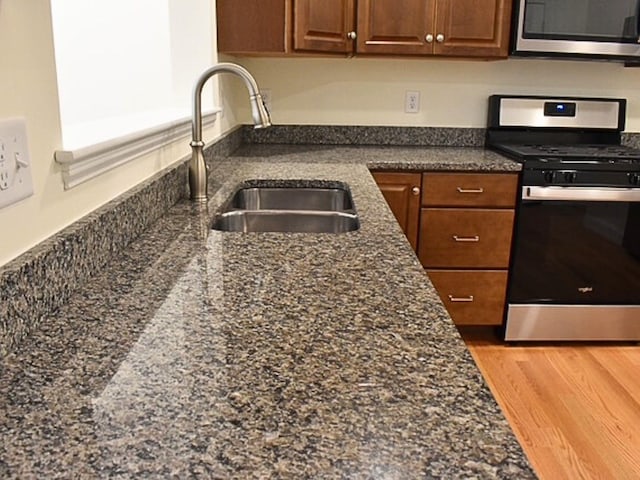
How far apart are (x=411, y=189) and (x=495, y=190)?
35 cm

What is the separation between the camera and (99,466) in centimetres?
51

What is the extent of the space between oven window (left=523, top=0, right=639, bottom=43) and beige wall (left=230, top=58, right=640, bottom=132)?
0.40 metres

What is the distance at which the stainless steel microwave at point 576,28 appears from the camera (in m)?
2.46

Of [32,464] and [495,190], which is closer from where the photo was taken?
[32,464]

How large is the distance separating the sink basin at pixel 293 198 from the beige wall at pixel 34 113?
0.96 metres

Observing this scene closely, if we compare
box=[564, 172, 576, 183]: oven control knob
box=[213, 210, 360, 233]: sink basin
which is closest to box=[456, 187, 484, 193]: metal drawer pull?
box=[564, 172, 576, 183]: oven control knob

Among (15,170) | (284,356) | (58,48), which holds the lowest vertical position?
(284,356)

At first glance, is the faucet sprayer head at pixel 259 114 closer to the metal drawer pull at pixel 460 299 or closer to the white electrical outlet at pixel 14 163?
the white electrical outlet at pixel 14 163

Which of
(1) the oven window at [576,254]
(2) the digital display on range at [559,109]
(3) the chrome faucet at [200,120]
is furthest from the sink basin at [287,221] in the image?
(2) the digital display on range at [559,109]

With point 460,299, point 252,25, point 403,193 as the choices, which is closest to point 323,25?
point 252,25

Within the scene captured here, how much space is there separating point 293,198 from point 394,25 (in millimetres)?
1017

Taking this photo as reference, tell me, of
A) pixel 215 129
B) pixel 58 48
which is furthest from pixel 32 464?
pixel 215 129

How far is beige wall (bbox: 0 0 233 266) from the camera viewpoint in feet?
2.50

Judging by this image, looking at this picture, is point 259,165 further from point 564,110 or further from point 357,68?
point 564,110
